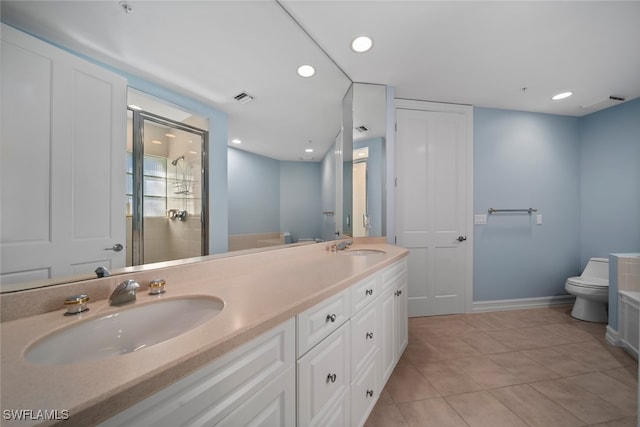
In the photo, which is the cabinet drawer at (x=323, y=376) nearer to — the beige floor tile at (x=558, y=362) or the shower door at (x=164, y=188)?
the shower door at (x=164, y=188)

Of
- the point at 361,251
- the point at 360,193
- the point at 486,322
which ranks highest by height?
the point at 360,193

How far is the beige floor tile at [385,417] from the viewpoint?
1304 mm

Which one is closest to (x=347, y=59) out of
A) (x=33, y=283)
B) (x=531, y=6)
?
(x=531, y=6)

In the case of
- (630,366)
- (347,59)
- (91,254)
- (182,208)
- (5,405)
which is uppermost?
(347,59)

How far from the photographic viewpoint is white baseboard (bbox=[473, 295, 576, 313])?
2.84 m

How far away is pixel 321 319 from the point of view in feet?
3.04

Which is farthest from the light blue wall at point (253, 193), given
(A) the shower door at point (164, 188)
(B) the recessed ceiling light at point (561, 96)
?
(B) the recessed ceiling light at point (561, 96)

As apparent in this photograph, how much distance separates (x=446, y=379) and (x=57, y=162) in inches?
90.3

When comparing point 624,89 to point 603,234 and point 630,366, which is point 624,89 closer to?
point 603,234

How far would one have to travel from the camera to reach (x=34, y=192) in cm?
65

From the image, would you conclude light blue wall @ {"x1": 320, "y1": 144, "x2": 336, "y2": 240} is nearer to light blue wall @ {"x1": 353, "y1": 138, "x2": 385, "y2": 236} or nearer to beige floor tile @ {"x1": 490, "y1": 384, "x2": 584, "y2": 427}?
light blue wall @ {"x1": 353, "y1": 138, "x2": 385, "y2": 236}

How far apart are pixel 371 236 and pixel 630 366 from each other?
209cm

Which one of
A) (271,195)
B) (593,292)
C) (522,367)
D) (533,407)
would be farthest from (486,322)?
(271,195)

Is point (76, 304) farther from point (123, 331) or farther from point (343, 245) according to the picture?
point (343, 245)
